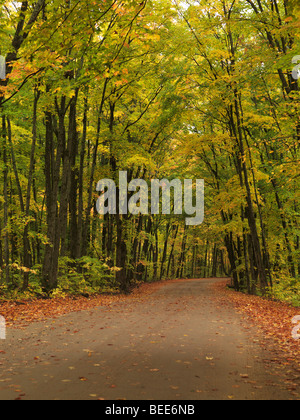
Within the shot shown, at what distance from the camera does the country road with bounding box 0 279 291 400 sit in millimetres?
4398

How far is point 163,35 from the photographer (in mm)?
15961

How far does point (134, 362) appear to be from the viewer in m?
5.78

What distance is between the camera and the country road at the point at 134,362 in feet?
14.4
